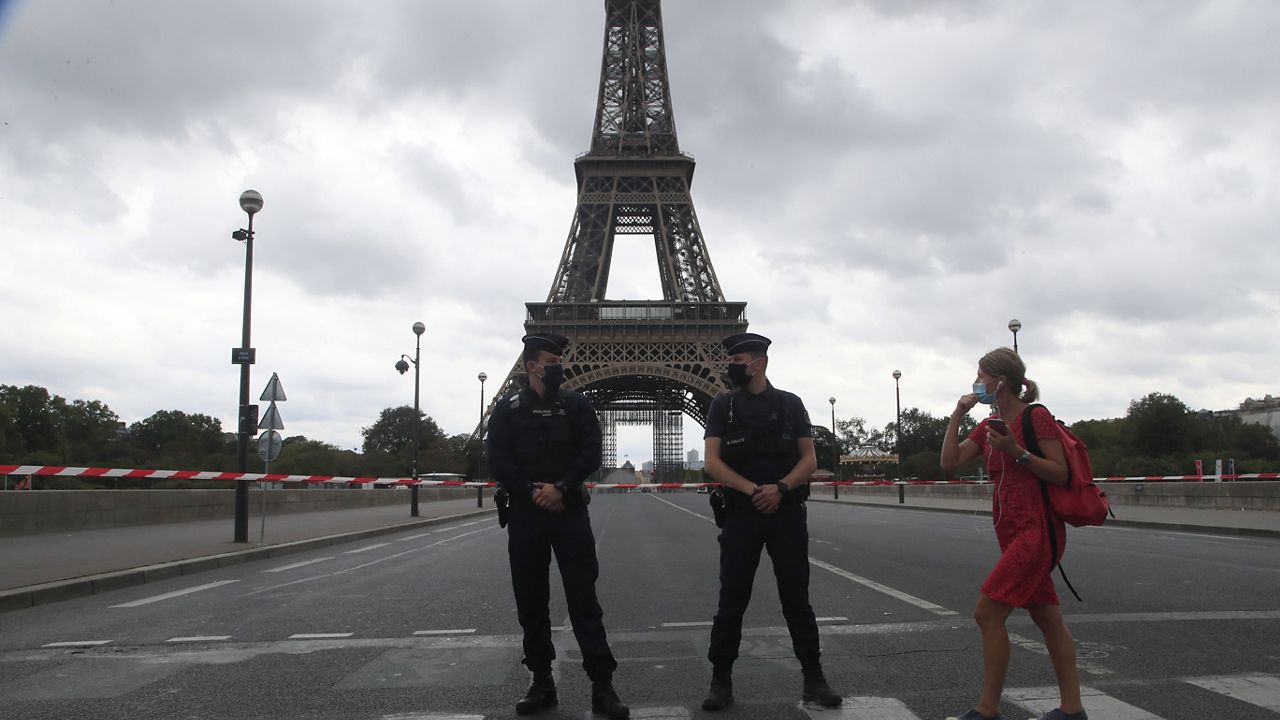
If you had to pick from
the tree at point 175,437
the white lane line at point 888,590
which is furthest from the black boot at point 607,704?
the tree at point 175,437

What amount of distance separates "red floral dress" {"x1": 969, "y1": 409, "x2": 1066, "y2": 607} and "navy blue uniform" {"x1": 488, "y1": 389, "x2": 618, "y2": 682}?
1770mm

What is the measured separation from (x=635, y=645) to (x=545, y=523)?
5.91 feet

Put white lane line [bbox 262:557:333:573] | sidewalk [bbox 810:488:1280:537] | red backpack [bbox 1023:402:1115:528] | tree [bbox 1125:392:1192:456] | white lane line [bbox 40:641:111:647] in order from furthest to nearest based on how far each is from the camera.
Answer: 1. tree [bbox 1125:392:1192:456]
2. sidewalk [bbox 810:488:1280:537]
3. white lane line [bbox 262:557:333:573]
4. white lane line [bbox 40:641:111:647]
5. red backpack [bbox 1023:402:1115:528]

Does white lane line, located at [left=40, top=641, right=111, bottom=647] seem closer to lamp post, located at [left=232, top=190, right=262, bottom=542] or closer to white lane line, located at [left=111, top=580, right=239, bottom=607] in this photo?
white lane line, located at [left=111, top=580, right=239, bottom=607]

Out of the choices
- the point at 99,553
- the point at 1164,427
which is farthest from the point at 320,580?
the point at 1164,427

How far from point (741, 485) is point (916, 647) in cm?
202

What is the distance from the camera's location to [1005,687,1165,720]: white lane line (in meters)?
3.88

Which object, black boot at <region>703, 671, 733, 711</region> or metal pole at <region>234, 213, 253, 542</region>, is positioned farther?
metal pole at <region>234, 213, 253, 542</region>

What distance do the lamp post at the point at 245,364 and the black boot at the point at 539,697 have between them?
10.8 m

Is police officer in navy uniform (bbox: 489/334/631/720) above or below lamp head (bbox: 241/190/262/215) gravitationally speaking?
below

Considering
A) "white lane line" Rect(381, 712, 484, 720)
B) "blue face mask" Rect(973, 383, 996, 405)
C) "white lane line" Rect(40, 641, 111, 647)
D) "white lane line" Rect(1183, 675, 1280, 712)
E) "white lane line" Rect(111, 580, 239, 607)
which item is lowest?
"white lane line" Rect(111, 580, 239, 607)

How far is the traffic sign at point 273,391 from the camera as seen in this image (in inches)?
565

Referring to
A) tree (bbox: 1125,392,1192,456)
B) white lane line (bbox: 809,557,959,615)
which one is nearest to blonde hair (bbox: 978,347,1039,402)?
white lane line (bbox: 809,557,959,615)

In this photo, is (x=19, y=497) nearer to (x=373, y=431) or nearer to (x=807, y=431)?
(x=807, y=431)
